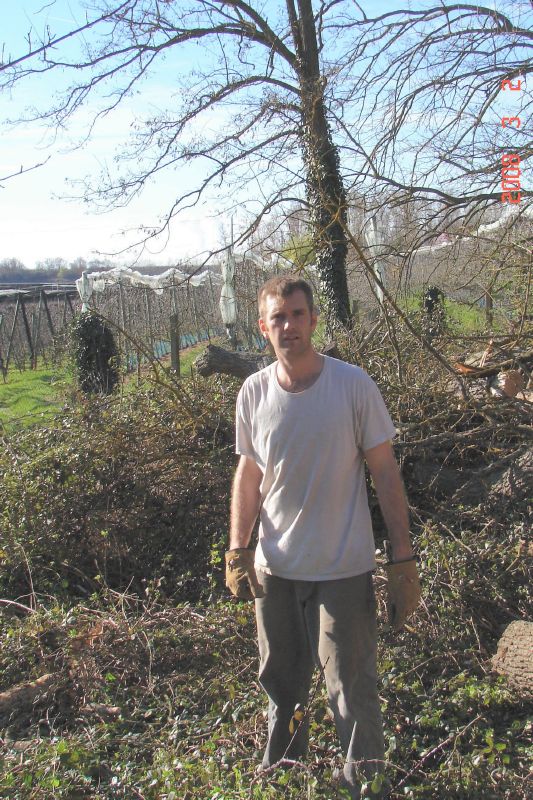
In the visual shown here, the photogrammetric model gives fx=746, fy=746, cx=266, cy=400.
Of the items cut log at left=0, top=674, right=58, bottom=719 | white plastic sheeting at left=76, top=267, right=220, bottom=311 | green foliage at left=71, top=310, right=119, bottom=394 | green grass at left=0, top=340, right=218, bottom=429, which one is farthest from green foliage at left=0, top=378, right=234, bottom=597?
white plastic sheeting at left=76, top=267, right=220, bottom=311

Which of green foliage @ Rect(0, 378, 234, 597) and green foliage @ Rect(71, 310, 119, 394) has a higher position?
green foliage @ Rect(71, 310, 119, 394)

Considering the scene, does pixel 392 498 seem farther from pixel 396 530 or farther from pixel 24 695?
pixel 24 695

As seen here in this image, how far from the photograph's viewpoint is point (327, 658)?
2.28 m

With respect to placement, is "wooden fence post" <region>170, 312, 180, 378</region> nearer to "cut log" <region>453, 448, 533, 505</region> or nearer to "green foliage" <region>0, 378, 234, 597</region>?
"green foliage" <region>0, 378, 234, 597</region>

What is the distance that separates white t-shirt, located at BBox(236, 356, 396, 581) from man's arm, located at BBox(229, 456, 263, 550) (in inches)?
7.3

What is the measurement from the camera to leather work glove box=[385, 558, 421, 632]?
7.63 ft

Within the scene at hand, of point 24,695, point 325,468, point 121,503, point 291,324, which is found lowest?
point 24,695

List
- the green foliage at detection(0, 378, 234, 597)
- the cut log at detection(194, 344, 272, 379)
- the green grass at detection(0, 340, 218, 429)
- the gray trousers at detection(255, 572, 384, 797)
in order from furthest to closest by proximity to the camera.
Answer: the green grass at detection(0, 340, 218, 429), the cut log at detection(194, 344, 272, 379), the green foliage at detection(0, 378, 234, 597), the gray trousers at detection(255, 572, 384, 797)

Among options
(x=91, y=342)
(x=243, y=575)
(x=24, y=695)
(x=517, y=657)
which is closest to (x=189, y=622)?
(x=24, y=695)

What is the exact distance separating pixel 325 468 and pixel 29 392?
12606 mm

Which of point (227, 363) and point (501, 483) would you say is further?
point (227, 363)

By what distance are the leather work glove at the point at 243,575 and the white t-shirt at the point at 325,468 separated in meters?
0.12

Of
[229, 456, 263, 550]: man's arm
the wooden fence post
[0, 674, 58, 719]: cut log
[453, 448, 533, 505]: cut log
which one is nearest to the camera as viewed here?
[229, 456, 263, 550]: man's arm

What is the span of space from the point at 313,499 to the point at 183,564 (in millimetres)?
2497
